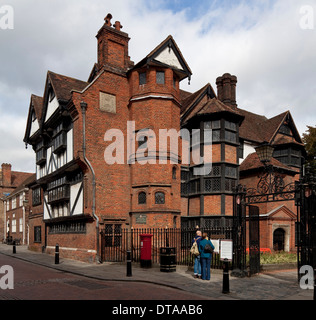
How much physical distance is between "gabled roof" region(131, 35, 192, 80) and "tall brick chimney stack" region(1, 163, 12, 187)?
43669mm

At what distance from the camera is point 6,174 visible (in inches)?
2234

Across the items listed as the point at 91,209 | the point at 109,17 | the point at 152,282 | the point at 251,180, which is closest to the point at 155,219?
the point at 91,209

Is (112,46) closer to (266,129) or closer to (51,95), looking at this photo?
(51,95)

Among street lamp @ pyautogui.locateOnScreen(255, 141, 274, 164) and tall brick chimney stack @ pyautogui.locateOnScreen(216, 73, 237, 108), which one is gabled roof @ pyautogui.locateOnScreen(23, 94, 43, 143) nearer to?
tall brick chimney stack @ pyautogui.locateOnScreen(216, 73, 237, 108)

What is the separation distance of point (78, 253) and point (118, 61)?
11.8 metres

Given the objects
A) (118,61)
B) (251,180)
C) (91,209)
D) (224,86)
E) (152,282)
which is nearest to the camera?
(152,282)

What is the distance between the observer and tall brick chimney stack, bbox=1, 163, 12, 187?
5619cm

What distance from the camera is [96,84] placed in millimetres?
19812

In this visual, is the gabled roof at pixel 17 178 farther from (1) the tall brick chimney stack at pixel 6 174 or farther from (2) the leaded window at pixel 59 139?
(2) the leaded window at pixel 59 139

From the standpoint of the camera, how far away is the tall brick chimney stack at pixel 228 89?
91.4ft

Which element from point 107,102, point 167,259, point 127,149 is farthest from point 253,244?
point 107,102
